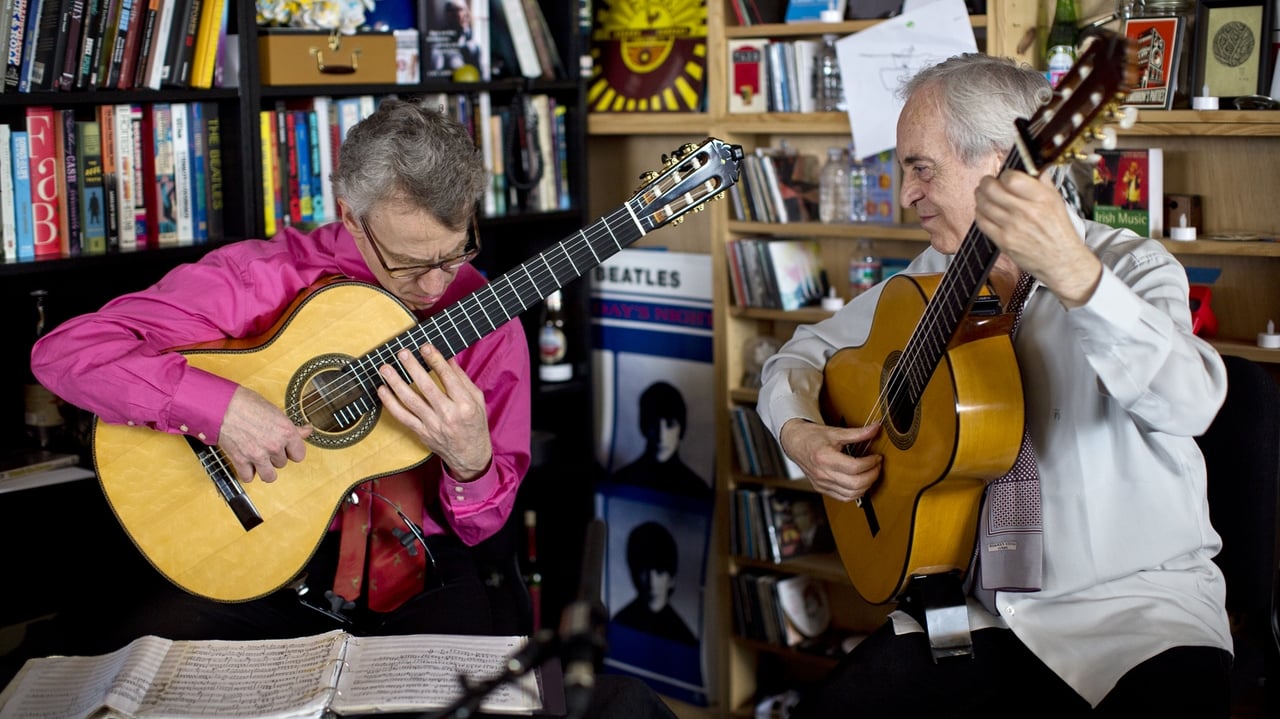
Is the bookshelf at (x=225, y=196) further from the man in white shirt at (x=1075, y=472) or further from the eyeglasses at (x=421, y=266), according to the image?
the man in white shirt at (x=1075, y=472)

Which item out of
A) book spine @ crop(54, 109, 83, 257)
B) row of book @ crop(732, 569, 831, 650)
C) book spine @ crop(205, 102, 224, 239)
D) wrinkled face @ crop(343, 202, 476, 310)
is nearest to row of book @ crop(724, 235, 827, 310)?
row of book @ crop(732, 569, 831, 650)

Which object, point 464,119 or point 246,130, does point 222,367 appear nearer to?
point 246,130

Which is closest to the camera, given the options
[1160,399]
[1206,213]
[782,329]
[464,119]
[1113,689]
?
[1160,399]

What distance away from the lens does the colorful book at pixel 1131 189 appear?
2311 millimetres

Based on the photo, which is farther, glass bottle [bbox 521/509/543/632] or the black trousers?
glass bottle [bbox 521/509/543/632]

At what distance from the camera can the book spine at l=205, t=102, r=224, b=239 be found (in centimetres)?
241

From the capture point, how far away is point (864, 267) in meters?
2.74

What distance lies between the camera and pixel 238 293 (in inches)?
77.0

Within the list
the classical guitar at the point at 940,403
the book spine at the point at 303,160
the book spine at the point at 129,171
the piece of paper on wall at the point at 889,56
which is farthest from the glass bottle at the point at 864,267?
the book spine at the point at 129,171

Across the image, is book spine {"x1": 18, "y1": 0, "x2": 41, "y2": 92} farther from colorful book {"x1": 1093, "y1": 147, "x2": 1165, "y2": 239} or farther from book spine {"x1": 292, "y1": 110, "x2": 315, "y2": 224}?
colorful book {"x1": 1093, "y1": 147, "x2": 1165, "y2": 239}

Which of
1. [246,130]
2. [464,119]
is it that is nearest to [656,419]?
[464,119]

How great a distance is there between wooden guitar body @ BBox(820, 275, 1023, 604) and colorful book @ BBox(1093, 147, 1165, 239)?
0.72m

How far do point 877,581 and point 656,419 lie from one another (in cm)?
138

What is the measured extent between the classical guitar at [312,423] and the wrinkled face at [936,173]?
0.83ft
